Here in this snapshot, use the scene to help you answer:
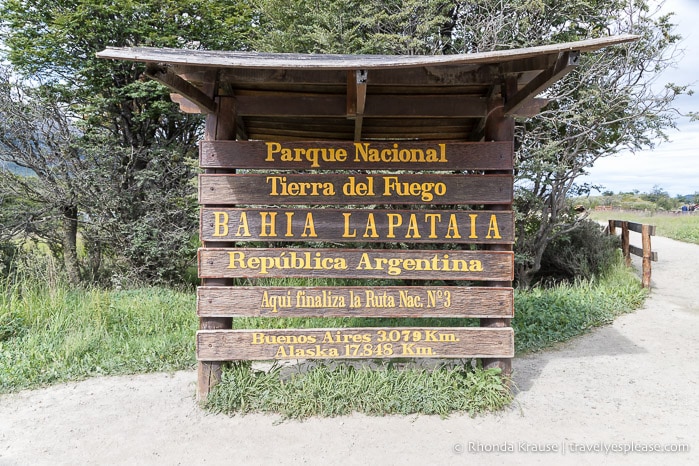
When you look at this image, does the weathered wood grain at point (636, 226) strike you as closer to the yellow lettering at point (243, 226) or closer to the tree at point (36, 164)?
the yellow lettering at point (243, 226)

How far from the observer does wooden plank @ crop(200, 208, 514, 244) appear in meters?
3.80

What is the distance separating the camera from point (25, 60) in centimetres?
904

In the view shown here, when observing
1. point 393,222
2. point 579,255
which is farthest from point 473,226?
point 579,255

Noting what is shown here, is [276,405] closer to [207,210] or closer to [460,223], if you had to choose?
[207,210]

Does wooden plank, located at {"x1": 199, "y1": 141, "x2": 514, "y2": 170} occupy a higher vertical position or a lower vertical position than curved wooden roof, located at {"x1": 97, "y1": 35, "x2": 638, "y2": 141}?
lower

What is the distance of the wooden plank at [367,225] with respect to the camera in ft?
12.5

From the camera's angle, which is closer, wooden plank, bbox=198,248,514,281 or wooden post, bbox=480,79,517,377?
wooden plank, bbox=198,248,514,281

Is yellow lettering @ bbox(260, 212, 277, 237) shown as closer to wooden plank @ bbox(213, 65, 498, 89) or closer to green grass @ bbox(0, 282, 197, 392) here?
wooden plank @ bbox(213, 65, 498, 89)

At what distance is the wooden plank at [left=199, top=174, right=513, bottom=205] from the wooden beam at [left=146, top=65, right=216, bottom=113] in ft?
2.27

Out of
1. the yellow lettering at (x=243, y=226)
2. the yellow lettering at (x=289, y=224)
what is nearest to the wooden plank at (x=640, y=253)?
the yellow lettering at (x=289, y=224)

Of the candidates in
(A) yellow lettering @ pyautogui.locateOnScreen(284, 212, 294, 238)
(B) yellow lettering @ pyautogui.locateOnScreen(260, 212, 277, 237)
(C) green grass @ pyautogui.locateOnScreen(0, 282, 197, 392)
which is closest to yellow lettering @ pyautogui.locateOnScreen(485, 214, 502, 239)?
(A) yellow lettering @ pyautogui.locateOnScreen(284, 212, 294, 238)

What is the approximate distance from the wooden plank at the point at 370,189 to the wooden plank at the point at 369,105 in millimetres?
579

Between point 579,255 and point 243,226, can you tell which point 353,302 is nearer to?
point 243,226

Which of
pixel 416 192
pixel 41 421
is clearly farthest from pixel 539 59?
pixel 41 421
